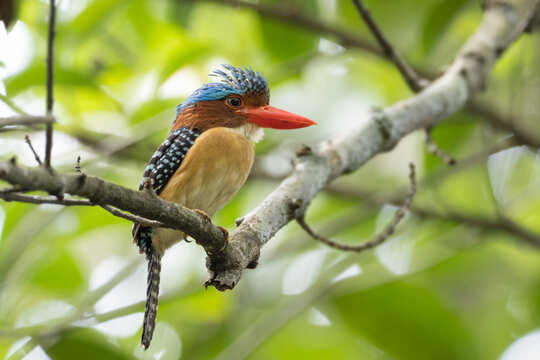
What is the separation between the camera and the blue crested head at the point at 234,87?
2967mm

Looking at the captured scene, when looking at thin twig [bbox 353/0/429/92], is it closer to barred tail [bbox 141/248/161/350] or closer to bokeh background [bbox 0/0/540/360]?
bokeh background [bbox 0/0/540/360]

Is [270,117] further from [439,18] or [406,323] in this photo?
[439,18]

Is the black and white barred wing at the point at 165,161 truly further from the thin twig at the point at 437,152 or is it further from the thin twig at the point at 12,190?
the thin twig at the point at 437,152

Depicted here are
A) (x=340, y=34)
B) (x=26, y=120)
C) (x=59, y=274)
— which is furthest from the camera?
(x=340, y=34)

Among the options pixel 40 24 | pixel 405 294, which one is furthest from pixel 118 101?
pixel 405 294

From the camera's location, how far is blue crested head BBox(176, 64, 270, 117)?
2967 millimetres

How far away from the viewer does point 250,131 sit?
2.99 m

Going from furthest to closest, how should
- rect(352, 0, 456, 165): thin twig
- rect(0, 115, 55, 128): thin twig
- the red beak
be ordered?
rect(352, 0, 456, 165): thin twig < the red beak < rect(0, 115, 55, 128): thin twig

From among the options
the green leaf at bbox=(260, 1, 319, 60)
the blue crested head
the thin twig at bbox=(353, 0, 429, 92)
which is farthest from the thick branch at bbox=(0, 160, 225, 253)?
the green leaf at bbox=(260, 1, 319, 60)

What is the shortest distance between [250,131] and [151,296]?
87 centimetres

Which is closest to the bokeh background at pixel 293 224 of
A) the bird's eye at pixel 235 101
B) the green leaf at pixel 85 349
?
the green leaf at pixel 85 349

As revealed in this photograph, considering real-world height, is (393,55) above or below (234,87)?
below

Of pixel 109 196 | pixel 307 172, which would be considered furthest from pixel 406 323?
pixel 109 196

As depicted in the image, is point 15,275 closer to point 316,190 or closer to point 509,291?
point 316,190
